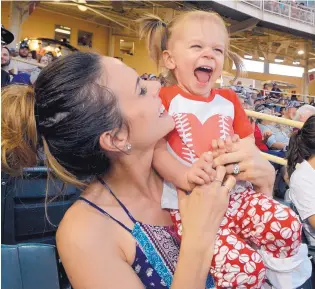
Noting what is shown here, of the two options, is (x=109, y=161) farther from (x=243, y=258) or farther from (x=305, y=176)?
(x=305, y=176)

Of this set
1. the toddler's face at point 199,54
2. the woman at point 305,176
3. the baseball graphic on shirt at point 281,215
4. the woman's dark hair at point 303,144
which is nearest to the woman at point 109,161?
the baseball graphic on shirt at point 281,215

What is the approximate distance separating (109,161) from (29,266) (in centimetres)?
35

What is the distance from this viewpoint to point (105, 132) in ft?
3.26

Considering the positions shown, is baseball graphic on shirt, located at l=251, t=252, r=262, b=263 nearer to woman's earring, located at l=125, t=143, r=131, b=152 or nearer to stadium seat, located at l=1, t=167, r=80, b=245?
woman's earring, located at l=125, t=143, r=131, b=152

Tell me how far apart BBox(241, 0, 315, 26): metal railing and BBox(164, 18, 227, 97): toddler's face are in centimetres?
1353

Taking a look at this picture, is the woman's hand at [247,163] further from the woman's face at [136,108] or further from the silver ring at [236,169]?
the woman's face at [136,108]

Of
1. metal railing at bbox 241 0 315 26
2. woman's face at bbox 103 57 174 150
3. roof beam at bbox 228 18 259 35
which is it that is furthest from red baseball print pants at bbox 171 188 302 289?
roof beam at bbox 228 18 259 35

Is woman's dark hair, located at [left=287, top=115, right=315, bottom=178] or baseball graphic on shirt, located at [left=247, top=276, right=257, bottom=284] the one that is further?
woman's dark hair, located at [left=287, top=115, right=315, bottom=178]

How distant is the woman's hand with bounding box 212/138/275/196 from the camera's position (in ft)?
3.22

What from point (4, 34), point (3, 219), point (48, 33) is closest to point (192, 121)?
point (3, 219)

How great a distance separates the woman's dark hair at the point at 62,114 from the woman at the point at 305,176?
122cm

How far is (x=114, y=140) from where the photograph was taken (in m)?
1.00

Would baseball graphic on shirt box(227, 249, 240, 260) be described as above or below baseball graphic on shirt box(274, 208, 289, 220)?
below

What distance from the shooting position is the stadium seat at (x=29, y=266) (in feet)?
3.45
